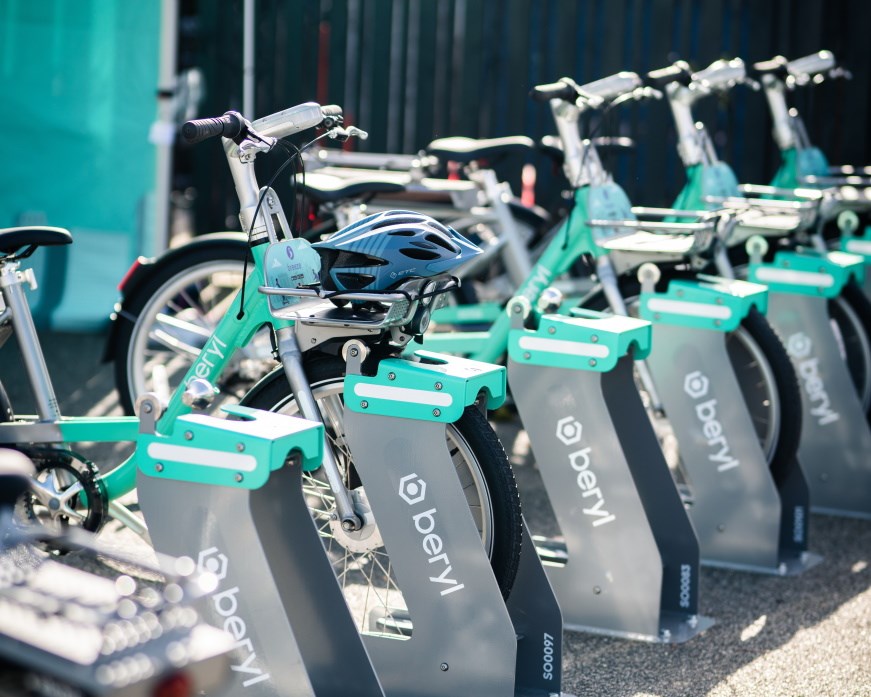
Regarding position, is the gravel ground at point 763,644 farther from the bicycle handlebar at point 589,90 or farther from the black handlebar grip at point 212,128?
the bicycle handlebar at point 589,90

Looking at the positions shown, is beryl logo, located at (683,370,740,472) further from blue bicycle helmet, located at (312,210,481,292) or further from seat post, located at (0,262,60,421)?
seat post, located at (0,262,60,421)

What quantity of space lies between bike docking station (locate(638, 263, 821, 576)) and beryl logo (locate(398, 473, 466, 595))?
135 cm

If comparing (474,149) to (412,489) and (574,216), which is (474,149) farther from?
(412,489)

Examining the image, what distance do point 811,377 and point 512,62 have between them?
4061 mm

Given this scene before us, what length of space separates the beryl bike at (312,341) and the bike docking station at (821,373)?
1988 millimetres

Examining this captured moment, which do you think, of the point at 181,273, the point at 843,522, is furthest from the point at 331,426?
the point at 843,522

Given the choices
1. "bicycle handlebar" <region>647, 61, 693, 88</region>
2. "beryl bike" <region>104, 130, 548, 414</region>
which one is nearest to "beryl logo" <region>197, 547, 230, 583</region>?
"beryl bike" <region>104, 130, 548, 414</region>

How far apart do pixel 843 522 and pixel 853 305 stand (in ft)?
2.89

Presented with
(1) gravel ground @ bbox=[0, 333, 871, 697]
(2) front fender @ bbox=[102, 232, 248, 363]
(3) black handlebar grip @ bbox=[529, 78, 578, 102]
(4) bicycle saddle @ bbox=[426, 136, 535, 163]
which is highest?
(3) black handlebar grip @ bbox=[529, 78, 578, 102]

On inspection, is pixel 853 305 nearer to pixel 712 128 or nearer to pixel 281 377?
pixel 281 377

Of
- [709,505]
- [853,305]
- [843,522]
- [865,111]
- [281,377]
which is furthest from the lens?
[865,111]

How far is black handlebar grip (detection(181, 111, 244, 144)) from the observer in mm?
2971

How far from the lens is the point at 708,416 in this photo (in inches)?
158

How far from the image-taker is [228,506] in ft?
8.16
